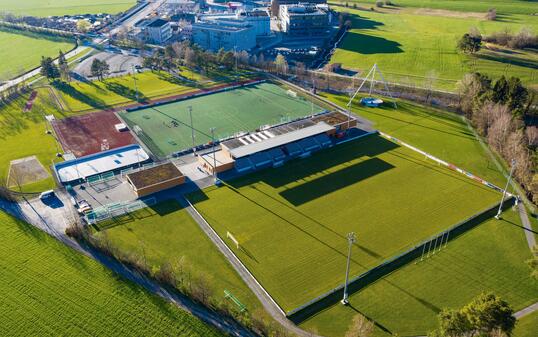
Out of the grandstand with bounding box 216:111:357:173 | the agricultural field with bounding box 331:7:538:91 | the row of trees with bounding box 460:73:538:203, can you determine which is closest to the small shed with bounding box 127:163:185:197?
the grandstand with bounding box 216:111:357:173

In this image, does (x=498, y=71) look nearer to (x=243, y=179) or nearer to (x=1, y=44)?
(x=243, y=179)

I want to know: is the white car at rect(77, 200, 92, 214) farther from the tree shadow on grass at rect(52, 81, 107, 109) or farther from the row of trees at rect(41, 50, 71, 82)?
the row of trees at rect(41, 50, 71, 82)

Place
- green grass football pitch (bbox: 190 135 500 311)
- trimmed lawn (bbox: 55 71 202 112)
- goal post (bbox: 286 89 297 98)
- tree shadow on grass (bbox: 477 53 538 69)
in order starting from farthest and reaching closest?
tree shadow on grass (bbox: 477 53 538 69) < goal post (bbox: 286 89 297 98) < trimmed lawn (bbox: 55 71 202 112) < green grass football pitch (bbox: 190 135 500 311)

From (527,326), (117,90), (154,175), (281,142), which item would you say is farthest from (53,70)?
(527,326)

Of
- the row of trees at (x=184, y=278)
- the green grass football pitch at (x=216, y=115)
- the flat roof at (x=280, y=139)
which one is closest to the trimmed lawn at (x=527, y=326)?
the row of trees at (x=184, y=278)

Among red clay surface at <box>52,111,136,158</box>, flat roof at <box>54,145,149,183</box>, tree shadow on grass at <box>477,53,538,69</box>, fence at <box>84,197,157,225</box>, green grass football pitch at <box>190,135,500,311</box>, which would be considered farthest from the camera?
tree shadow on grass at <box>477,53,538,69</box>

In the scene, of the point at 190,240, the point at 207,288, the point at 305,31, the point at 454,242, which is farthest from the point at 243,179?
the point at 305,31

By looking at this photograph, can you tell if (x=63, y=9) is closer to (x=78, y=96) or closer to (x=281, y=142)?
(x=78, y=96)

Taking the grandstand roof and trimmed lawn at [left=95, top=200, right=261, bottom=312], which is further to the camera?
the grandstand roof
